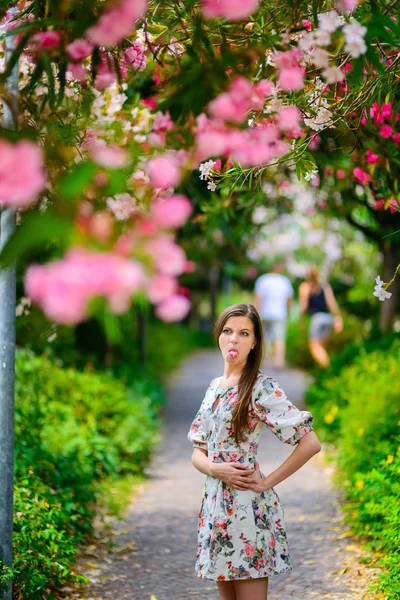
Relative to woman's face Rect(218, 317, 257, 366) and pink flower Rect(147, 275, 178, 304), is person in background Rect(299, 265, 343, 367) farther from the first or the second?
pink flower Rect(147, 275, 178, 304)

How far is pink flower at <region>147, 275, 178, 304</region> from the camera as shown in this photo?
1.55m

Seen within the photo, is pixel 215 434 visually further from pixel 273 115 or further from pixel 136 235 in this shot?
pixel 136 235

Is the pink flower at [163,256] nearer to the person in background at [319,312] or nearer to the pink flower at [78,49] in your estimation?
the pink flower at [78,49]

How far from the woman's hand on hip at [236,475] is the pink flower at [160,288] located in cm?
167

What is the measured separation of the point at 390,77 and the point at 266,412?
1624 mm

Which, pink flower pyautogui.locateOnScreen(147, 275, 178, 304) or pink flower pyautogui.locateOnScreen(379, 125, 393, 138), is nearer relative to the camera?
pink flower pyautogui.locateOnScreen(147, 275, 178, 304)

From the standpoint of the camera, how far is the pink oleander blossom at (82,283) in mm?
1405

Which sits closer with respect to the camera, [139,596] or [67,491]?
[139,596]

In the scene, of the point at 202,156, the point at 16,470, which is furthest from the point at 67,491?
the point at 202,156

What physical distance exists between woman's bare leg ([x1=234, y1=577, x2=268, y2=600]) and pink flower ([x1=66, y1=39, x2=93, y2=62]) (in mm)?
2084

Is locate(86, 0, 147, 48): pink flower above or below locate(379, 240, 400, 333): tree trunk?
above

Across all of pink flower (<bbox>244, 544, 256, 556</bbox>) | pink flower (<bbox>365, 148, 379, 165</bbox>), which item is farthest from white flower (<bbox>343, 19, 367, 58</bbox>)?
pink flower (<bbox>365, 148, 379, 165</bbox>)

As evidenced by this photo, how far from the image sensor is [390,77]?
11.6 ft

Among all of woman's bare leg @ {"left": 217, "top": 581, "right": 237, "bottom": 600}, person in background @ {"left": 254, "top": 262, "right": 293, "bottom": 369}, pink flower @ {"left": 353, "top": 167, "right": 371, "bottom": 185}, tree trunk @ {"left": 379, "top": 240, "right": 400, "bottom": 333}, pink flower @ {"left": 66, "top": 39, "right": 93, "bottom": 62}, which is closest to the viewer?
pink flower @ {"left": 66, "top": 39, "right": 93, "bottom": 62}
